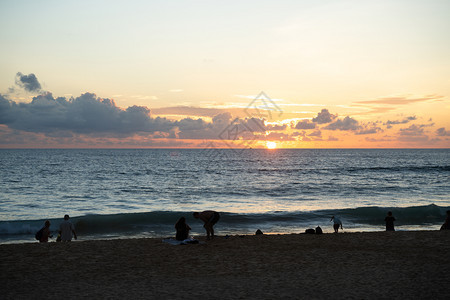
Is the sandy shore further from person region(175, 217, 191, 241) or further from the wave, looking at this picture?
the wave

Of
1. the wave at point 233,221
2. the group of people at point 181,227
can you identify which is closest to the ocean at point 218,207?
the wave at point 233,221

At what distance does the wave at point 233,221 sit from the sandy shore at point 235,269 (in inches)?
311

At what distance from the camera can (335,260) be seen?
1237 cm

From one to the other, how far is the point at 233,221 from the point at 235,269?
14775 millimetres

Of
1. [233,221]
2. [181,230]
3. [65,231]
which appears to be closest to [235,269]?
[181,230]

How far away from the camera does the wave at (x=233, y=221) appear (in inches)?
908

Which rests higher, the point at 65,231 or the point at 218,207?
the point at 65,231

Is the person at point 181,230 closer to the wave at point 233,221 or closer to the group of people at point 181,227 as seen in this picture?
the group of people at point 181,227

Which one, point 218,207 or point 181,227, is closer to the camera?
point 181,227

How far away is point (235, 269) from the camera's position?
445 inches

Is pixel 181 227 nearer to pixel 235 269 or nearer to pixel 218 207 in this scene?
pixel 235 269

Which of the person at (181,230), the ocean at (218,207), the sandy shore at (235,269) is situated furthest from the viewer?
the ocean at (218,207)

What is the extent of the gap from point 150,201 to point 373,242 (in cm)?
2449

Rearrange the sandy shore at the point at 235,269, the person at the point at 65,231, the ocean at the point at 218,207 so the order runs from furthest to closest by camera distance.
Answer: the ocean at the point at 218,207 < the person at the point at 65,231 < the sandy shore at the point at 235,269
